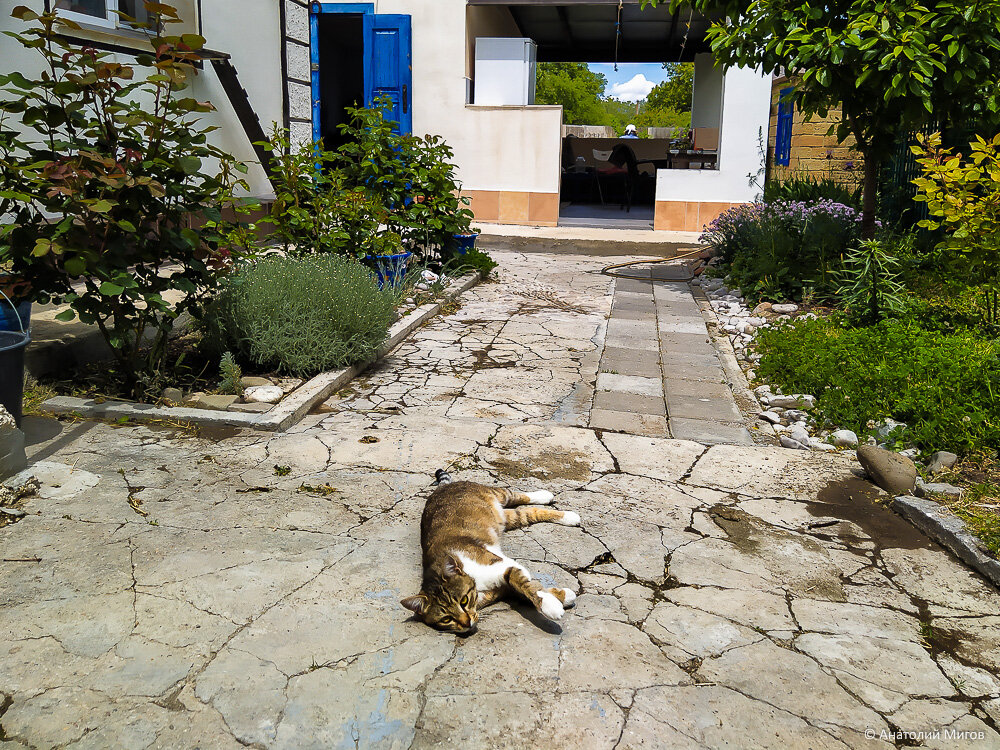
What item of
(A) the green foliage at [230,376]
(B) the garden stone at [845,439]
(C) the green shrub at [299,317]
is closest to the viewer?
(B) the garden stone at [845,439]

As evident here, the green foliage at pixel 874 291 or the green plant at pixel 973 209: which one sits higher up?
the green plant at pixel 973 209

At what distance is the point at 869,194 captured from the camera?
23.9 feet

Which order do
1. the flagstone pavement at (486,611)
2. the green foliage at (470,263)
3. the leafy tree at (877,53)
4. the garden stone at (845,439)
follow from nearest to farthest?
the flagstone pavement at (486,611) < the garden stone at (845,439) < the leafy tree at (877,53) < the green foliage at (470,263)

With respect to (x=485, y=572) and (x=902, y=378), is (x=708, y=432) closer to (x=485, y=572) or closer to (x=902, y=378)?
(x=902, y=378)

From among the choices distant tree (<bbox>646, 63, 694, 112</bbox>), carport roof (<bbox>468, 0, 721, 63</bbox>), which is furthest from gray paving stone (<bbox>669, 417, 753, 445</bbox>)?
distant tree (<bbox>646, 63, 694, 112</bbox>)

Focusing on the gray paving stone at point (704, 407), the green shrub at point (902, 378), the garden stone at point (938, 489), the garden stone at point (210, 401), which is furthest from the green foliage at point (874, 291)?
the garden stone at point (210, 401)

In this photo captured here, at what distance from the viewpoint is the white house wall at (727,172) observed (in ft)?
39.8

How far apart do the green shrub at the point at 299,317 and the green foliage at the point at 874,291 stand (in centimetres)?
354

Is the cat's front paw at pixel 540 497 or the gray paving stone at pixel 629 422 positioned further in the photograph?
the gray paving stone at pixel 629 422

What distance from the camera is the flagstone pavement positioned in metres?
2.24

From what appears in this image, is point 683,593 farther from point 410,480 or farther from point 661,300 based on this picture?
point 661,300

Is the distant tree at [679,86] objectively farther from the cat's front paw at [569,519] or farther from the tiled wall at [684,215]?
the cat's front paw at [569,519]

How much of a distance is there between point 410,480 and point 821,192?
8170 mm

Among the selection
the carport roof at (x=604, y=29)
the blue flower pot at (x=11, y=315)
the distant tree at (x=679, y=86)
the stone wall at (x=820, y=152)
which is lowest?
the blue flower pot at (x=11, y=315)
